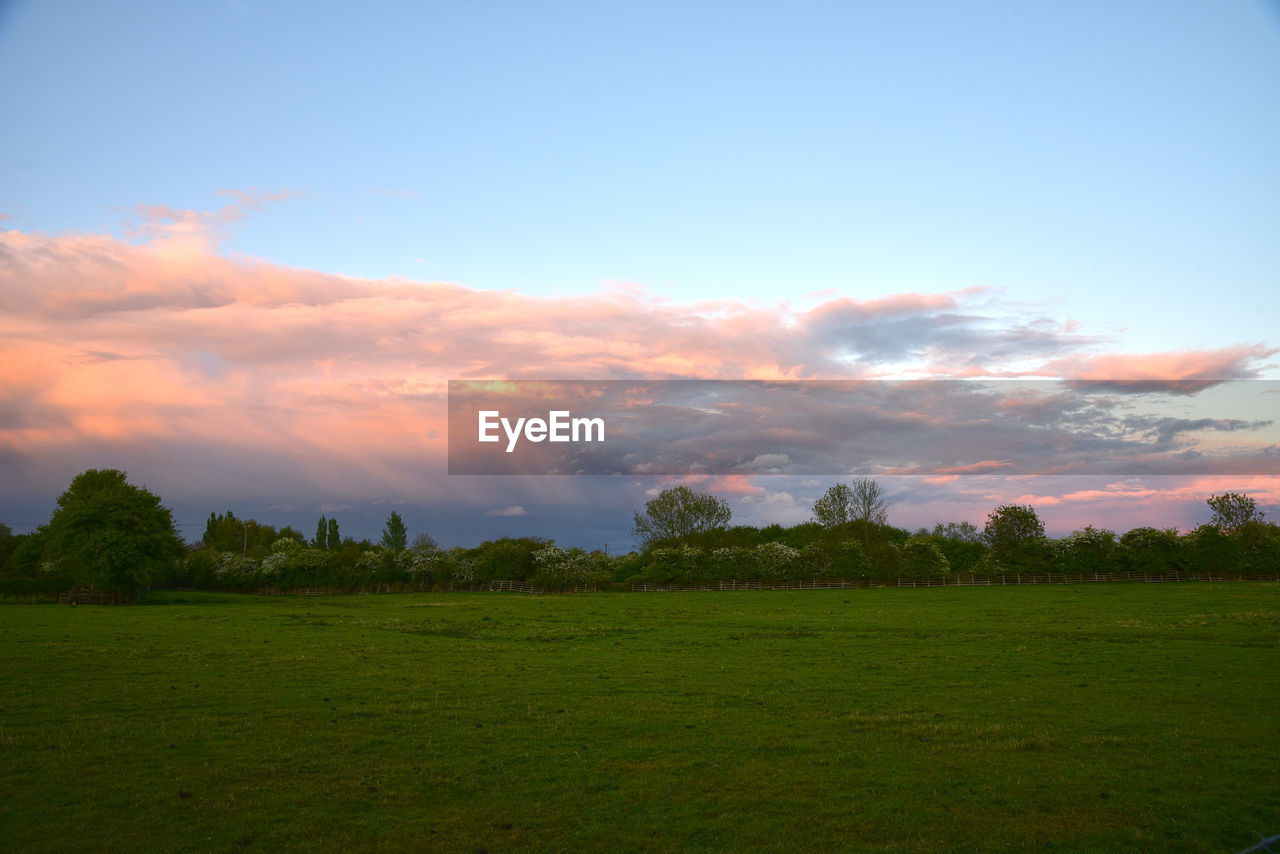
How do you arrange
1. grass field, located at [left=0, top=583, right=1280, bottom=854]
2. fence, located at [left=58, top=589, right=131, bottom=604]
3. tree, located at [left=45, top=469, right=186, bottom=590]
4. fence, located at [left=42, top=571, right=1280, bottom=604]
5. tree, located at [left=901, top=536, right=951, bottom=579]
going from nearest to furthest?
grass field, located at [left=0, top=583, right=1280, bottom=854], tree, located at [left=45, top=469, right=186, bottom=590], fence, located at [left=58, top=589, right=131, bottom=604], fence, located at [left=42, top=571, right=1280, bottom=604], tree, located at [left=901, top=536, right=951, bottom=579]

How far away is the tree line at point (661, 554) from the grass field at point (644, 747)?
58630mm

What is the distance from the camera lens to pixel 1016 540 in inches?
3720

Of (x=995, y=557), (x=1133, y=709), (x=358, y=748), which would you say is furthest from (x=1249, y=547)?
(x=358, y=748)

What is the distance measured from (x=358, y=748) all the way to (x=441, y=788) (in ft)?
10.7

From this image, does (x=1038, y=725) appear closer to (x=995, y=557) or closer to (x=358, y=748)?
(x=358, y=748)

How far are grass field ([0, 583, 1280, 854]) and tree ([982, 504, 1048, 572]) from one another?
212 ft

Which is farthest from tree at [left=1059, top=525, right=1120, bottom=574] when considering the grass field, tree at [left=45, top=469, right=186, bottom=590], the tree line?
tree at [left=45, top=469, right=186, bottom=590]

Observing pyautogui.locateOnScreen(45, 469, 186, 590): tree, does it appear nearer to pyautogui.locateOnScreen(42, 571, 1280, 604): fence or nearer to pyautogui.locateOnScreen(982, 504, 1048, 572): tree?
pyautogui.locateOnScreen(42, 571, 1280, 604): fence

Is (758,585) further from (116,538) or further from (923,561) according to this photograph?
(116,538)

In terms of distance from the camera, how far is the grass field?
35.9 feet

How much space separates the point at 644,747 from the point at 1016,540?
9218 cm

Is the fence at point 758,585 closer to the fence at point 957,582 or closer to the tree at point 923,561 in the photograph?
the fence at point 957,582

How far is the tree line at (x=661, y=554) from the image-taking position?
80062 mm

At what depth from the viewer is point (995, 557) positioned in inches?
3711
